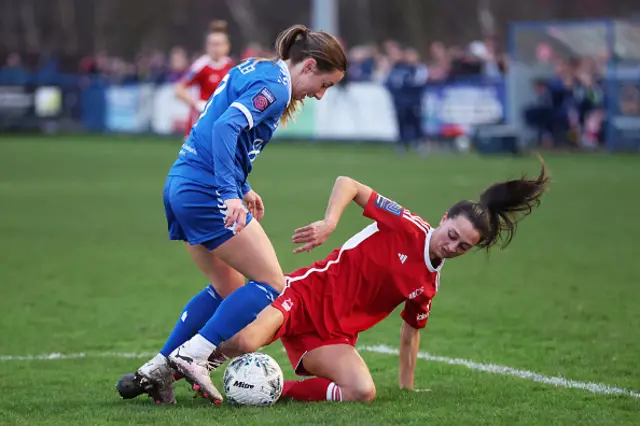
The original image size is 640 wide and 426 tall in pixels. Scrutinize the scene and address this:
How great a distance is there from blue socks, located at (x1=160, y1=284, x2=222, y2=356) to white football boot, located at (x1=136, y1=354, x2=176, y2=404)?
232 mm

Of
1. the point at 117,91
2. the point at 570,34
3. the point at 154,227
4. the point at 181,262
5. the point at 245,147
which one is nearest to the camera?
the point at 245,147

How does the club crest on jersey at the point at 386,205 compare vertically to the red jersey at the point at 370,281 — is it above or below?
above

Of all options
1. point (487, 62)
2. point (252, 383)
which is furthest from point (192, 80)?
point (487, 62)

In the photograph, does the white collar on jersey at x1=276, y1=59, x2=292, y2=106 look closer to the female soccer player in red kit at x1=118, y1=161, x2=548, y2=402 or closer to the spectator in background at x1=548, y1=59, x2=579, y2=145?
the female soccer player in red kit at x1=118, y1=161, x2=548, y2=402

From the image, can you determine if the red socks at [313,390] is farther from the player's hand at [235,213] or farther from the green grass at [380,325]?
the player's hand at [235,213]

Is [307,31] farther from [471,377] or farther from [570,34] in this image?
[570,34]

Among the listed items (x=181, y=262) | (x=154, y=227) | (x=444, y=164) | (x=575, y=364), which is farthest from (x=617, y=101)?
(x=575, y=364)

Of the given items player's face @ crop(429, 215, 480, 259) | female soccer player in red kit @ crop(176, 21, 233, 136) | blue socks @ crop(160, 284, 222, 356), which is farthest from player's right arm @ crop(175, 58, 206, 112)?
player's face @ crop(429, 215, 480, 259)

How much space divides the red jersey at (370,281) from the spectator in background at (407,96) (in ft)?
64.0

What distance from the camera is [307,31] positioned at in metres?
5.30

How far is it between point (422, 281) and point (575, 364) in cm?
131

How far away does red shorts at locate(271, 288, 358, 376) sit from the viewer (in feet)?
17.8

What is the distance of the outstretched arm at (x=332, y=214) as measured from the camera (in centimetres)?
505

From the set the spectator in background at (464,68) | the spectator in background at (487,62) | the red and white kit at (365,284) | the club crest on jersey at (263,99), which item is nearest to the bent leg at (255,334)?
the red and white kit at (365,284)
